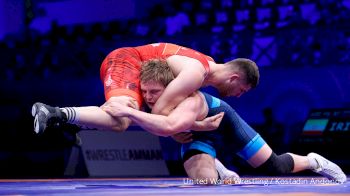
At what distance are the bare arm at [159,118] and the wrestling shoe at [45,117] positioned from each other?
293mm

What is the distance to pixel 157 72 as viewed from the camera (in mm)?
3619

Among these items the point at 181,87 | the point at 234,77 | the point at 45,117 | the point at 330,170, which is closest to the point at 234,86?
the point at 234,77

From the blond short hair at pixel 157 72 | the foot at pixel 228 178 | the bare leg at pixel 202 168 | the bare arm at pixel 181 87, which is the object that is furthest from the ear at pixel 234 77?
the foot at pixel 228 178

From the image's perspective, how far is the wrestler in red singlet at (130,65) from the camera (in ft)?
12.2

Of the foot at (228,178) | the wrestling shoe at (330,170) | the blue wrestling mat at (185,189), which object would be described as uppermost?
the blue wrestling mat at (185,189)

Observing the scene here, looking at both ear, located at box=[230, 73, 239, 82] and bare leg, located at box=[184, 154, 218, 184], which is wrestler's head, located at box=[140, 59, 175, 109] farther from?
bare leg, located at box=[184, 154, 218, 184]

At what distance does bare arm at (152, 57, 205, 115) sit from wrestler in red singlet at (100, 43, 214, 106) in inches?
6.5

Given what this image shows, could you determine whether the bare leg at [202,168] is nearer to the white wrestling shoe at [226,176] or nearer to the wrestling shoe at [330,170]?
the white wrestling shoe at [226,176]

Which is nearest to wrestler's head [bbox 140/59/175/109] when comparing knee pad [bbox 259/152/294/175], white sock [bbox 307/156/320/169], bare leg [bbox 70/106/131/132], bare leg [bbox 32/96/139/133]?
bare leg [bbox 32/96/139/133]

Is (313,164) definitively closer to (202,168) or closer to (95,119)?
(202,168)

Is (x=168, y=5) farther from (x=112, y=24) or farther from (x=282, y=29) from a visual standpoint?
(x=282, y=29)

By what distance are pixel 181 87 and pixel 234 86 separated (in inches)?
22.6

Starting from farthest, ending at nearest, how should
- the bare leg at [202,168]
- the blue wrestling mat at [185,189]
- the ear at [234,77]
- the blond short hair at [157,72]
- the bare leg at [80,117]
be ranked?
the bare leg at [202,168], the ear at [234,77], the blond short hair at [157,72], the bare leg at [80,117], the blue wrestling mat at [185,189]

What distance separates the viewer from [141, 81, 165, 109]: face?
3617 mm
